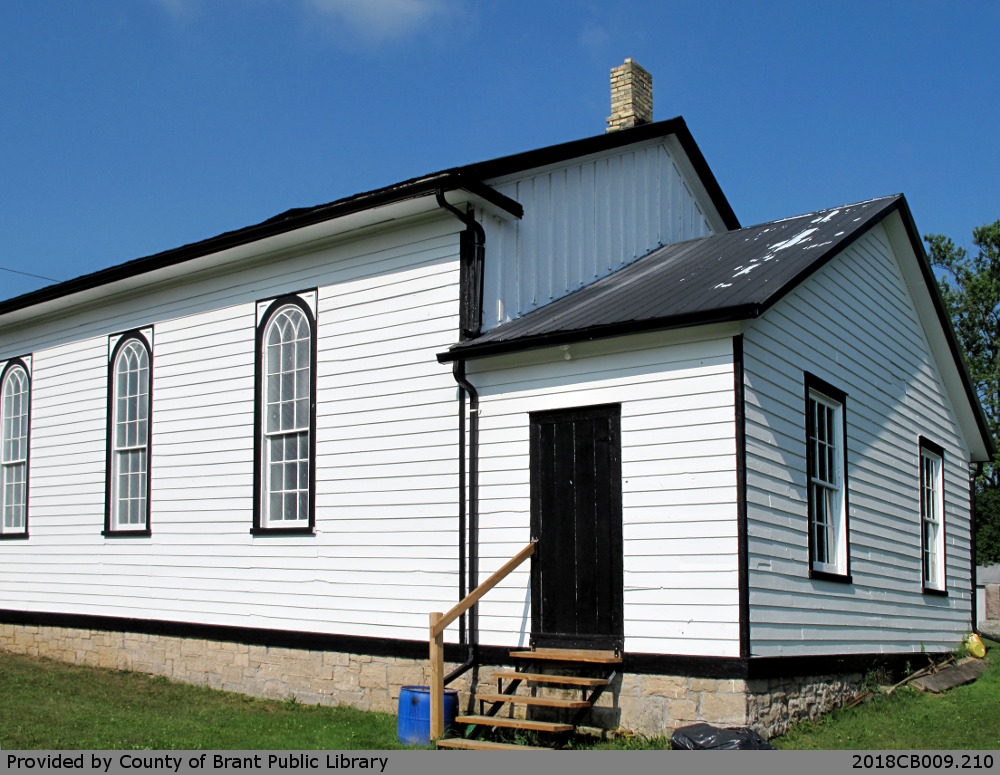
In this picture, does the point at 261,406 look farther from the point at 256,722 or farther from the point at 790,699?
the point at 790,699

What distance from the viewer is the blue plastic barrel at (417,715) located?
1020 cm

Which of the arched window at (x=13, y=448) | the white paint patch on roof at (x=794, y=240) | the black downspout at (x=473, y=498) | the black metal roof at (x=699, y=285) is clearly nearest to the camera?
the black metal roof at (x=699, y=285)

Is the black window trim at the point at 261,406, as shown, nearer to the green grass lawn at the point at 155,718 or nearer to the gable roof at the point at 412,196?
the gable roof at the point at 412,196

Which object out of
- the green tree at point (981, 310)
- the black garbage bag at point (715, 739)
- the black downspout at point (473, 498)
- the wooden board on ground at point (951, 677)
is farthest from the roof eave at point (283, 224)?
the green tree at point (981, 310)

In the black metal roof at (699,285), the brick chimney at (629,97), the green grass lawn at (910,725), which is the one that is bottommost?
the green grass lawn at (910,725)

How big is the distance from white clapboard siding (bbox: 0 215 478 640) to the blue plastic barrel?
149 cm

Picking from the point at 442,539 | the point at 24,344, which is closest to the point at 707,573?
the point at 442,539

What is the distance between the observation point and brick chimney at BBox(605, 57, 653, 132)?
17312mm

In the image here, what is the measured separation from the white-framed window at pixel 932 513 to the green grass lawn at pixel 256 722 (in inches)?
66.9

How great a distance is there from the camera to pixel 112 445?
16.3m

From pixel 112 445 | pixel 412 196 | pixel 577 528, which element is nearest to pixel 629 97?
pixel 412 196

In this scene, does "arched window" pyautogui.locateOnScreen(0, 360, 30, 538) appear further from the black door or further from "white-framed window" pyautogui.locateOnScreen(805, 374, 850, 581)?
"white-framed window" pyautogui.locateOnScreen(805, 374, 850, 581)

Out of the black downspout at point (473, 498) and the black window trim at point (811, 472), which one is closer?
the black window trim at point (811, 472)

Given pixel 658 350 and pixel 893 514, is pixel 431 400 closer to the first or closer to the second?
pixel 658 350
